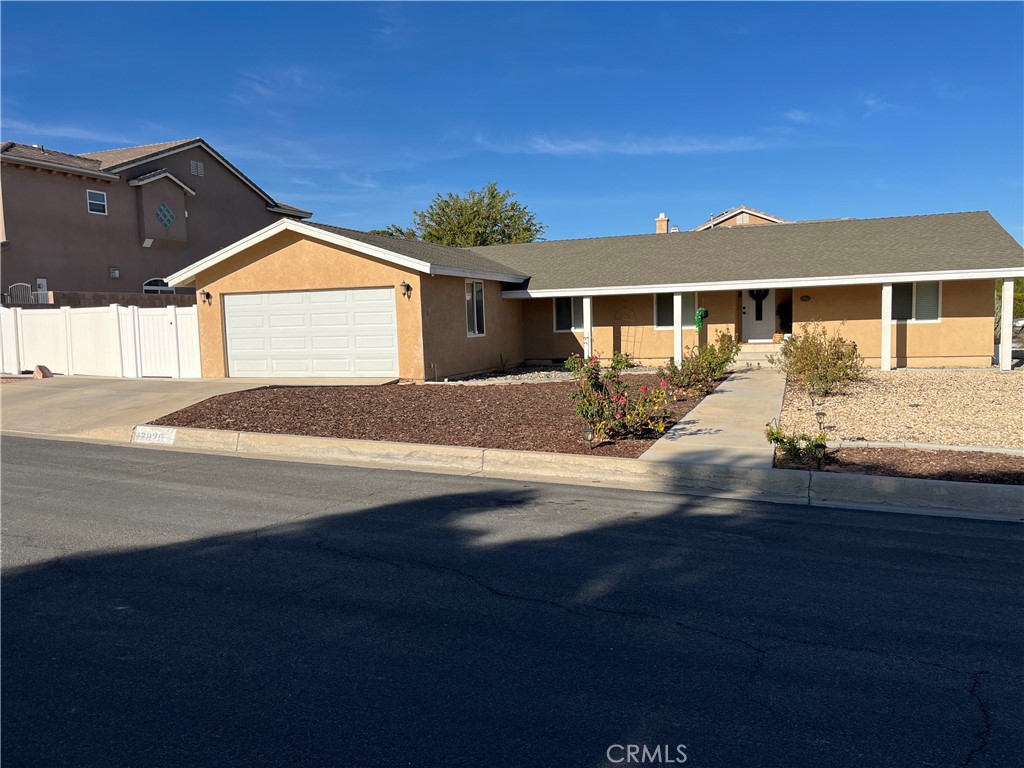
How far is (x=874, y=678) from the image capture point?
13.5ft

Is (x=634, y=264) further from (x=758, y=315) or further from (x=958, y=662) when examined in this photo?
(x=958, y=662)

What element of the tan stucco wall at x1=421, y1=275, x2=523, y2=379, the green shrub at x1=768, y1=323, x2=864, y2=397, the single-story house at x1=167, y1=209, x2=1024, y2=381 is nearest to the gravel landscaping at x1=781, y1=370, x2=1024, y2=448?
the green shrub at x1=768, y1=323, x2=864, y2=397

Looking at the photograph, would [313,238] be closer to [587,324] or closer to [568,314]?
[587,324]

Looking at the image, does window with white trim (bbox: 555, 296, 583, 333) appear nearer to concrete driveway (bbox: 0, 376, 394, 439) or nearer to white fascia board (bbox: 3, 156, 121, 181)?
concrete driveway (bbox: 0, 376, 394, 439)

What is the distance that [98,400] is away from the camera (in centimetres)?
1548

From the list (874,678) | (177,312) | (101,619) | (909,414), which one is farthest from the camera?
(177,312)

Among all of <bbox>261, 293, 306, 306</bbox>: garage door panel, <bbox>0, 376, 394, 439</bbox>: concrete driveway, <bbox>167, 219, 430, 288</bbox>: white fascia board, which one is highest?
<bbox>167, 219, 430, 288</bbox>: white fascia board

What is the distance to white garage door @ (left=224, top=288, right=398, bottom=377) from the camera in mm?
18703

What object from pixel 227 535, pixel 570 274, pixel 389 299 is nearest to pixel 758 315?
pixel 570 274

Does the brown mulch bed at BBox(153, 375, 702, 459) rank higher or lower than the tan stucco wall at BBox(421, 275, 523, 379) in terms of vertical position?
lower

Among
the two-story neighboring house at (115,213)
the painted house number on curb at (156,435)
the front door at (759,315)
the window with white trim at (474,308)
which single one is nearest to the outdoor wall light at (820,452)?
the painted house number on curb at (156,435)

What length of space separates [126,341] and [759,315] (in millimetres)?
17928

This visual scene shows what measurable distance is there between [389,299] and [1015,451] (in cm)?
1315

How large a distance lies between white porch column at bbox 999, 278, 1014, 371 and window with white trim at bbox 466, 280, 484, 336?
1294 centimetres
